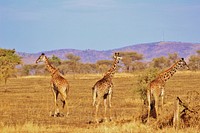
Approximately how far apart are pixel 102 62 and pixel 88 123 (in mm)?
103146

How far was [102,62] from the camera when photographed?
121812 millimetres

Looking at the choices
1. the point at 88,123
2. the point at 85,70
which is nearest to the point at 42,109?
the point at 88,123

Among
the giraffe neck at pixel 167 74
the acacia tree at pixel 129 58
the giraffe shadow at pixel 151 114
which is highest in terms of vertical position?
the acacia tree at pixel 129 58

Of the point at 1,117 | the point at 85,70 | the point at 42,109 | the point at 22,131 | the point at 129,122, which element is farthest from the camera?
the point at 85,70

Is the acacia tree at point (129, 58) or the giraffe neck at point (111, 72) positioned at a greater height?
the acacia tree at point (129, 58)

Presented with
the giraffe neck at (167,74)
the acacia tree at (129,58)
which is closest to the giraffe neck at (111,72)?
the giraffe neck at (167,74)

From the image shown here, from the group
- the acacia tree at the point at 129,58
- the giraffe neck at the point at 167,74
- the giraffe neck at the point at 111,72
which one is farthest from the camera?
the acacia tree at the point at 129,58

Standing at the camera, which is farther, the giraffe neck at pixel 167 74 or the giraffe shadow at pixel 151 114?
the giraffe neck at pixel 167 74

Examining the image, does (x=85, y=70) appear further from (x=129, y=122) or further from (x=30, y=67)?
(x=129, y=122)

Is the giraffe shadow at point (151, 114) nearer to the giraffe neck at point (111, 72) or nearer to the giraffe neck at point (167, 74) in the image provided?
the giraffe neck at point (167, 74)

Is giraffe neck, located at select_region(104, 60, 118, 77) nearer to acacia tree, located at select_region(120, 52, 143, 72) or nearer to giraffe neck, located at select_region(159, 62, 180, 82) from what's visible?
giraffe neck, located at select_region(159, 62, 180, 82)

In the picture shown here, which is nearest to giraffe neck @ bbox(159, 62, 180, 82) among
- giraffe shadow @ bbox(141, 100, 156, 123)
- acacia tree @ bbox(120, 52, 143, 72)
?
giraffe shadow @ bbox(141, 100, 156, 123)

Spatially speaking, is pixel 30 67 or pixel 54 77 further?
pixel 30 67

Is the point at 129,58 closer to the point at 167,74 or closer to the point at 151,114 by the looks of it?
the point at 167,74
